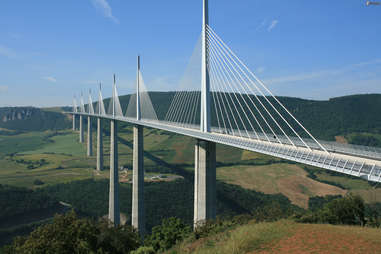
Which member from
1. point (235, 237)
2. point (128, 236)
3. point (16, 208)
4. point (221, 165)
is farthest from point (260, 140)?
point (221, 165)

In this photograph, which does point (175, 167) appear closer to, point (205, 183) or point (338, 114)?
point (205, 183)

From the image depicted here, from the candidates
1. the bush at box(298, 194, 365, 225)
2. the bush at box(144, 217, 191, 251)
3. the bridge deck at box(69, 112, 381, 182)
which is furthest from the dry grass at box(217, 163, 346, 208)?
the bridge deck at box(69, 112, 381, 182)

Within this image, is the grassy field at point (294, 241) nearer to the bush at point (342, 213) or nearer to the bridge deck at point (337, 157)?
the bridge deck at point (337, 157)

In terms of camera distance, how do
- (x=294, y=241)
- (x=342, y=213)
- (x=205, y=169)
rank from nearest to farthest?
(x=294, y=241)
(x=342, y=213)
(x=205, y=169)

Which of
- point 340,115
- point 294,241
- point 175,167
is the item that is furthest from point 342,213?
point 340,115

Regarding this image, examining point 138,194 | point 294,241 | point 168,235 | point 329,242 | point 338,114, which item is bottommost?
point 138,194

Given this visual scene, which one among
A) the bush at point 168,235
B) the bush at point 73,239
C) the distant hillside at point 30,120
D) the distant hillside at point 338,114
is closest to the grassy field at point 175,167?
the distant hillside at point 338,114
